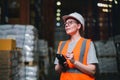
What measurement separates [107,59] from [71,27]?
8.13 meters

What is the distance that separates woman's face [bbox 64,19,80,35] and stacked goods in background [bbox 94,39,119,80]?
25.2ft

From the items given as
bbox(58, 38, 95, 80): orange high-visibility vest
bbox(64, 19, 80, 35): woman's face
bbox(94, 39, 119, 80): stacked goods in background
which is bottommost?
bbox(94, 39, 119, 80): stacked goods in background

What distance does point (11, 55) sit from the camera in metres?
5.18

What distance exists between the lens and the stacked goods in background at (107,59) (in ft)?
35.5

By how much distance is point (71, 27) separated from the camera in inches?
119

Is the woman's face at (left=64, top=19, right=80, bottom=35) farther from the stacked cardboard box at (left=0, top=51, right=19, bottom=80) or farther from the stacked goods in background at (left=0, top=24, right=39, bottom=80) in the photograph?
the stacked goods in background at (left=0, top=24, right=39, bottom=80)

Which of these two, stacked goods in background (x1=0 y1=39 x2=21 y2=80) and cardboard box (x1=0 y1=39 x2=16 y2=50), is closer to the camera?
stacked goods in background (x1=0 y1=39 x2=21 y2=80)

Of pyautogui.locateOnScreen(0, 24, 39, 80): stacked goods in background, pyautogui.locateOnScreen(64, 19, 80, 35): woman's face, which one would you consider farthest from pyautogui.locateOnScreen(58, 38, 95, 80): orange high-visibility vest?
pyautogui.locateOnScreen(0, 24, 39, 80): stacked goods in background

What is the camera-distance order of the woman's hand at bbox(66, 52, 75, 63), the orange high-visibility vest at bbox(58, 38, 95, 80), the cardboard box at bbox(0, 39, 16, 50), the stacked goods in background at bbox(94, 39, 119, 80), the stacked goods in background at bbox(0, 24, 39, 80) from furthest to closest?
the stacked goods in background at bbox(94, 39, 119, 80), the stacked goods in background at bbox(0, 24, 39, 80), the cardboard box at bbox(0, 39, 16, 50), the orange high-visibility vest at bbox(58, 38, 95, 80), the woman's hand at bbox(66, 52, 75, 63)

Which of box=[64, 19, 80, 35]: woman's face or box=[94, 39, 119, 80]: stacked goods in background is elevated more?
box=[64, 19, 80, 35]: woman's face

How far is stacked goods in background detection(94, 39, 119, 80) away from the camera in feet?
35.5

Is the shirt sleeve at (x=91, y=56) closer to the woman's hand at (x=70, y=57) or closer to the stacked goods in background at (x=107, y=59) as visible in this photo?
the woman's hand at (x=70, y=57)

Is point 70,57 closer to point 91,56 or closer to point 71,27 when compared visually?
point 91,56

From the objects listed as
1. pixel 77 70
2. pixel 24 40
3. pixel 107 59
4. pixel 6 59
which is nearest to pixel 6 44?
pixel 6 59
